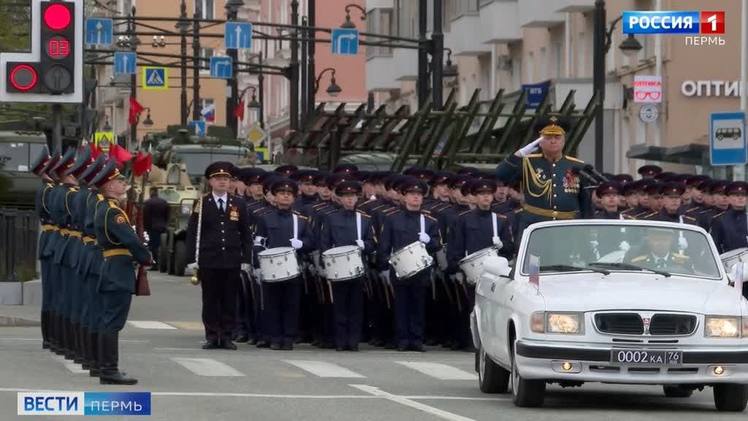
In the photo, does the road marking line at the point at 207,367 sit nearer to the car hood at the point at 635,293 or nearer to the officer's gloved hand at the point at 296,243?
the officer's gloved hand at the point at 296,243

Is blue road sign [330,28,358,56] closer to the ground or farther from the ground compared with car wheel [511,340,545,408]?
farther from the ground

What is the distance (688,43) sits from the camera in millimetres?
48562

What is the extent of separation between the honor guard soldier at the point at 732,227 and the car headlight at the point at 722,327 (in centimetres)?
854

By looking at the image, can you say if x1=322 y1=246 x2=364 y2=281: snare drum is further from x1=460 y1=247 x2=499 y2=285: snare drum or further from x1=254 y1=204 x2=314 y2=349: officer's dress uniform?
x1=460 y1=247 x2=499 y2=285: snare drum

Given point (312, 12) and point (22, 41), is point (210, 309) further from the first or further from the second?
point (312, 12)

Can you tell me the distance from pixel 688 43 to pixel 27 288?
72.5 ft

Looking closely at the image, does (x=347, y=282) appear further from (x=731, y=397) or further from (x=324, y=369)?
(x=731, y=397)

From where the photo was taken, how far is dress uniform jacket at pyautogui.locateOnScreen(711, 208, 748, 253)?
2417 cm

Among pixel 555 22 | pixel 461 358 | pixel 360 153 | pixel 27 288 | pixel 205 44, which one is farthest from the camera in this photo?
pixel 205 44

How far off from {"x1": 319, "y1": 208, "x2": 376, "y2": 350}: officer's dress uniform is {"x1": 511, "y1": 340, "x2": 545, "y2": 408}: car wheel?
24.6ft

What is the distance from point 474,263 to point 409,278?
1.09m

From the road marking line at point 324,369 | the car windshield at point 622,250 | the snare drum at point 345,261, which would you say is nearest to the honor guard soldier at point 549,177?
the road marking line at point 324,369

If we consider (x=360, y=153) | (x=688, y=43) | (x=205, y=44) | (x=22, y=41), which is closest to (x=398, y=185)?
(x=360, y=153)

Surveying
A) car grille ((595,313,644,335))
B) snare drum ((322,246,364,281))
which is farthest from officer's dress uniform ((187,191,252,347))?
car grille ((595,313,644,335))
